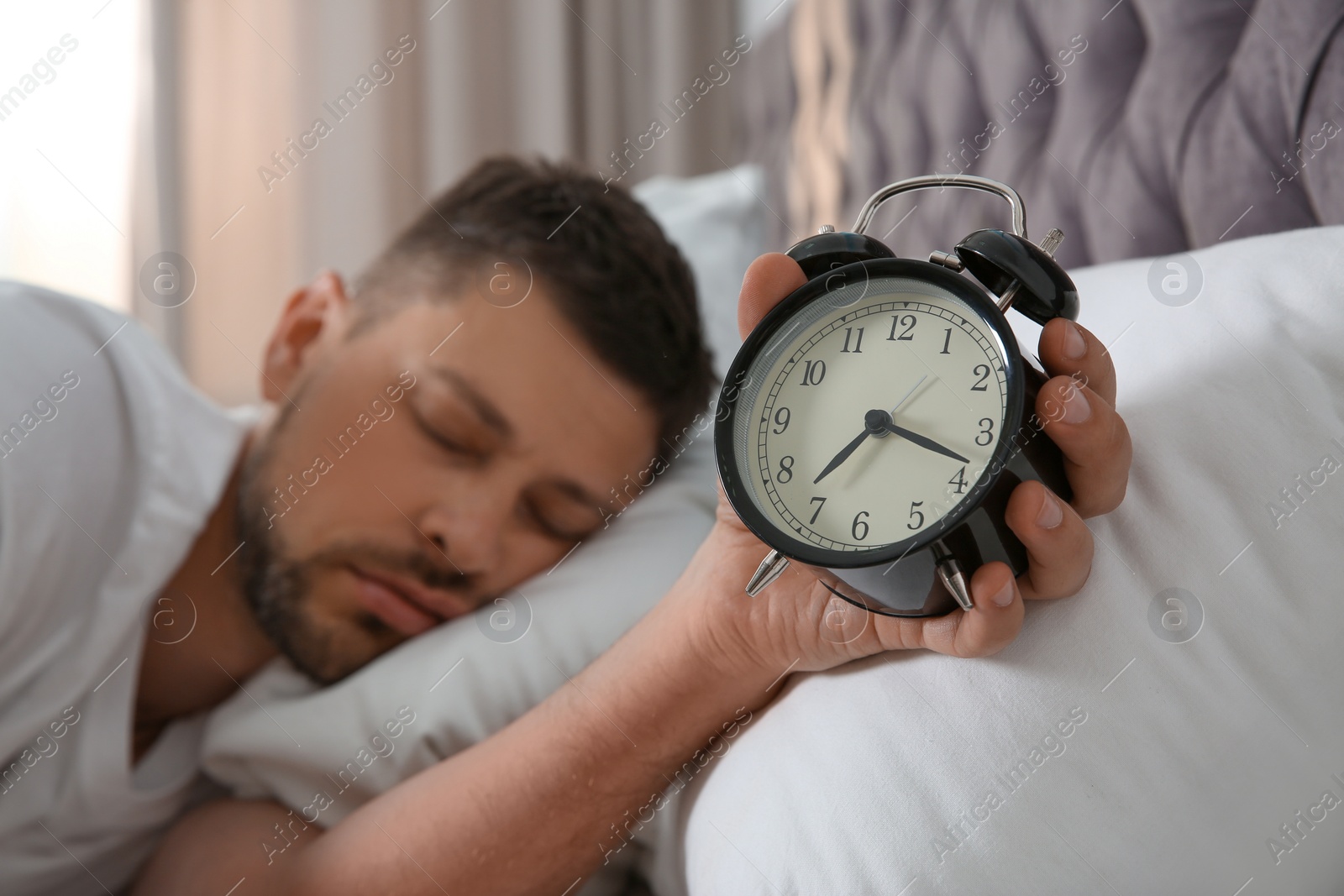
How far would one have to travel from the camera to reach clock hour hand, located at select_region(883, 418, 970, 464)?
516mm

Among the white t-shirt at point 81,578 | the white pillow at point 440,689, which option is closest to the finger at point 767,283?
the white pillow at point 440,689

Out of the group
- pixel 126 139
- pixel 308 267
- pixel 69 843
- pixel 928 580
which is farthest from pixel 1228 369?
pixel 126 139

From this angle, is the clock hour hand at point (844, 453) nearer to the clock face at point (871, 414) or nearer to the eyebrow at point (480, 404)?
the clock face at point (871, 414)

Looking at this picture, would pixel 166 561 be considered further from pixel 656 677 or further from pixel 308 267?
pixel 308 267

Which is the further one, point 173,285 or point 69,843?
point 173,285

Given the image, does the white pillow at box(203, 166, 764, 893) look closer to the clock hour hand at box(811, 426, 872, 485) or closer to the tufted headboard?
the clock hour hand at box(811, 426, 872, 485)

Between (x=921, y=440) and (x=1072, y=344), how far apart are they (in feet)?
0.33

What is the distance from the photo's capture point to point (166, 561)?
1.01 meters

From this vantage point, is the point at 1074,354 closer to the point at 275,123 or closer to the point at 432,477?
the point at 432,477

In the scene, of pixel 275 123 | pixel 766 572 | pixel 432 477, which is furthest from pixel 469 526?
pixel 275 123

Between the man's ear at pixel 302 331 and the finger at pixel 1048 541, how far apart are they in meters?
1.02

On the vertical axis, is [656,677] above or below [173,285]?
below

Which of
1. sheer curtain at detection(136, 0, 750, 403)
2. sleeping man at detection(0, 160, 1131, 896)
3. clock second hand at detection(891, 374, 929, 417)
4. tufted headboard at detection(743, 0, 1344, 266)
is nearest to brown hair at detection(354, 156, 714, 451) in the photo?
sleeping man at detection(0, 160, 1131, 896)

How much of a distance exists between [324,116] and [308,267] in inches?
14.3
